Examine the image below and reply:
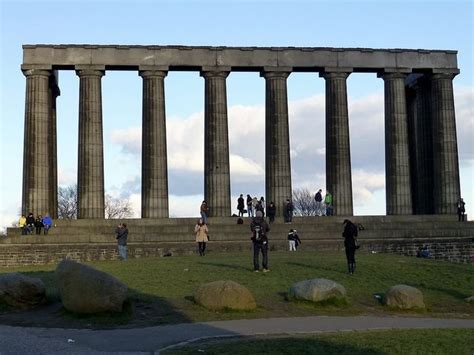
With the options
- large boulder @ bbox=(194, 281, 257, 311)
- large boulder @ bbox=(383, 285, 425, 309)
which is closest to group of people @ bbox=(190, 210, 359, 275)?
large boulder @ bbox=(383, 285, 425, 309)

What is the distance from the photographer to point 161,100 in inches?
2430

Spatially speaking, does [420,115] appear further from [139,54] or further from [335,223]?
[139,54]

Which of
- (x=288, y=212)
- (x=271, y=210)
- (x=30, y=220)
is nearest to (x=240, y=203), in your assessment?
(x=271, y=210)

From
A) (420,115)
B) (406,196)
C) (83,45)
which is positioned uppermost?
(83,45)

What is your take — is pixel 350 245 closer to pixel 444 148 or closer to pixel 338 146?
pixel 338 146

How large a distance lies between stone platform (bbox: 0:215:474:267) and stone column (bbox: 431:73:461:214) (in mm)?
3948

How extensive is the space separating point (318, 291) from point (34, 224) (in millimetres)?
33936

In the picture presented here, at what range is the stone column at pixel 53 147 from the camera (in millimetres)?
63688

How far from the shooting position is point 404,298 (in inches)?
1043

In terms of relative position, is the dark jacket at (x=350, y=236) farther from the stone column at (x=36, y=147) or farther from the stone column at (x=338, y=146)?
the stone column at (x=36, y=147)

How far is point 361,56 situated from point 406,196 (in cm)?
1123

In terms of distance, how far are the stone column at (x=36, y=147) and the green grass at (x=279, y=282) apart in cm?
2163

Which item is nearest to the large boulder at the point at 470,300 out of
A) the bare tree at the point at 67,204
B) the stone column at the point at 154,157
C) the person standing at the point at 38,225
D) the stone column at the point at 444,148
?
the person standing at the point at 38,225

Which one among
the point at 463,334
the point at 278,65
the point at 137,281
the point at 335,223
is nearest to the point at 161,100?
the point at 278,65
